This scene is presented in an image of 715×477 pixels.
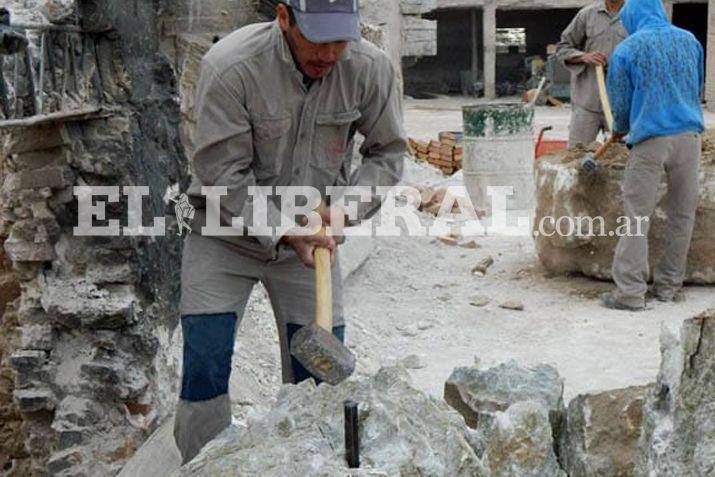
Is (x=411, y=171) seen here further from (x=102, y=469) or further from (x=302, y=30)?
(x=302, y=30)

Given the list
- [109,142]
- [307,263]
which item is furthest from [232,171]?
[109,142]

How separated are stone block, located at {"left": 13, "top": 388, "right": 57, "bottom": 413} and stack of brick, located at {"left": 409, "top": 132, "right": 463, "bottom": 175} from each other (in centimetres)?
798

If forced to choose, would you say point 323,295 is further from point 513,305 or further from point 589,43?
point 589,43

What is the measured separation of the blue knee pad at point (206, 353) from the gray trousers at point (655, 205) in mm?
3550

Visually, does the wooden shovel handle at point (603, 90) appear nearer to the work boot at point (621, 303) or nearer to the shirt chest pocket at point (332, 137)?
the work boot at point (621, 303)

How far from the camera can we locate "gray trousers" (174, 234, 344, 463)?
3.40 meters

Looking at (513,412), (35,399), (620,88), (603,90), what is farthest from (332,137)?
(603,90)

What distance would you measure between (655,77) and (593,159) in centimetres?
83

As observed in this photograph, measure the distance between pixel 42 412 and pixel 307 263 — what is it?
188cm

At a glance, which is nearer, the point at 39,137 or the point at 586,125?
the point at 39,137

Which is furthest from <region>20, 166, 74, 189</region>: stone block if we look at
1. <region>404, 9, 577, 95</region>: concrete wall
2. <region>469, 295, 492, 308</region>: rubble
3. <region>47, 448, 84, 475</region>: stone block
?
<region>404, 9, 577, 95</region>: concrete wall

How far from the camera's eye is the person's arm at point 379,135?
3.41m

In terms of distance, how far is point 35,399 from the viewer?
4.39 meters

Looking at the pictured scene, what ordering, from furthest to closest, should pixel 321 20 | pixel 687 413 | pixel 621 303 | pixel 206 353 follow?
pixel 621 303, pixel 206 353, pixel 321 20, pixel 687 413
